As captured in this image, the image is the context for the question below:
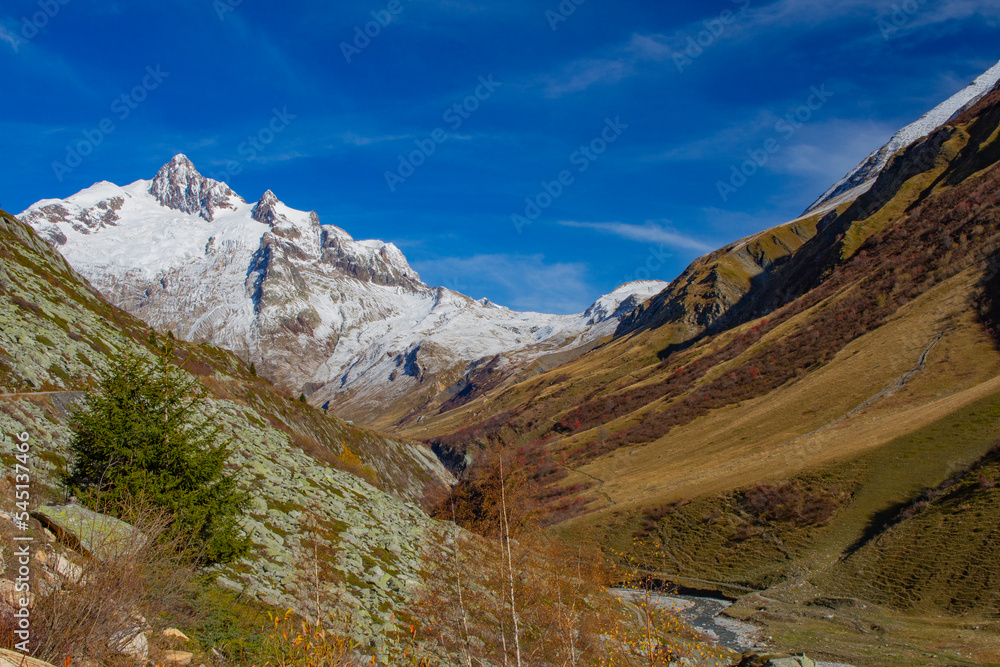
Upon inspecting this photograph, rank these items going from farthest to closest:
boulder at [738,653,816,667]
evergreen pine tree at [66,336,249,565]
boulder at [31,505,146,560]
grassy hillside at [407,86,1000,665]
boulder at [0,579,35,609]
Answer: grassy hillside at [407,86,1000,665]
boulder at [738,653,816,667]
evergreen pine tree at [66,336,249,565]
boulder at [31,505,146,560]
boulder at [0,579,35,609]

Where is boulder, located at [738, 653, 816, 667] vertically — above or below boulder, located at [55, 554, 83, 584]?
below

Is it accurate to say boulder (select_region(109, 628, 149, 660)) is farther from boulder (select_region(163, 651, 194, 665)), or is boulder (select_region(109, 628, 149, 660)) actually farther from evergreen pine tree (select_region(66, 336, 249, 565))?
evergreen pine tree (select_region(66, 336, 249, 565))

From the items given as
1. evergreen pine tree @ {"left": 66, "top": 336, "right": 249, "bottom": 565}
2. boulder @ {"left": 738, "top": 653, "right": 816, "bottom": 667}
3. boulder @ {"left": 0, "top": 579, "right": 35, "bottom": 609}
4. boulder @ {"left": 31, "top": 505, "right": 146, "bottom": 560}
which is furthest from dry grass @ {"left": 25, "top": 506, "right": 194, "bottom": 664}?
boulder @ {"left": 738, "top": 653, "right": 816, "bottom": 667}

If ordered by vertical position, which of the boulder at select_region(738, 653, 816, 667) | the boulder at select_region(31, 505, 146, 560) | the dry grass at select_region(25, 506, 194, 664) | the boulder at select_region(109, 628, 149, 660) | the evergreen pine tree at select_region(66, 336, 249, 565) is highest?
the evergreen pine tree at select_region(66, 336, 249, 565)

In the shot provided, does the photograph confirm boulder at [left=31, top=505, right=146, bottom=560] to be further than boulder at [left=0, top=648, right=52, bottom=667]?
Yes

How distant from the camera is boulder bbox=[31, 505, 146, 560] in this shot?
9719 millimetres

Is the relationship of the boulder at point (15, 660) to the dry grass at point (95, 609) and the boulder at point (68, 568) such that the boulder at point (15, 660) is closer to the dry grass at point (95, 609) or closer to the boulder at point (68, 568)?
the dry grass at point (95, 609)

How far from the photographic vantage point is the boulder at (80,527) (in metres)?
9.72

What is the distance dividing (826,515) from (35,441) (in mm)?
55049

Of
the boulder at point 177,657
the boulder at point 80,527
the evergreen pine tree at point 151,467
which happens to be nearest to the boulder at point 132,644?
the boulder at point 177,657

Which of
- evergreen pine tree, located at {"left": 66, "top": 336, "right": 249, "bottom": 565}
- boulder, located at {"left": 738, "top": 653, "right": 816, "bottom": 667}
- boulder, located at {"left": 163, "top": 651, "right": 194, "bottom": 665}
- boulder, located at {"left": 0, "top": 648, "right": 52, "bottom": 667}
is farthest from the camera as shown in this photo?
boulder, located at {"left": 738, "top": 653, "right": 816, "bottom": 667}

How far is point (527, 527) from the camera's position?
15.7m

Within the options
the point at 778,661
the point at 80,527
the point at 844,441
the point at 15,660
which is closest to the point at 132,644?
the point at 15,660

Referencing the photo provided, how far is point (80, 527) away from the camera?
10516 mm
